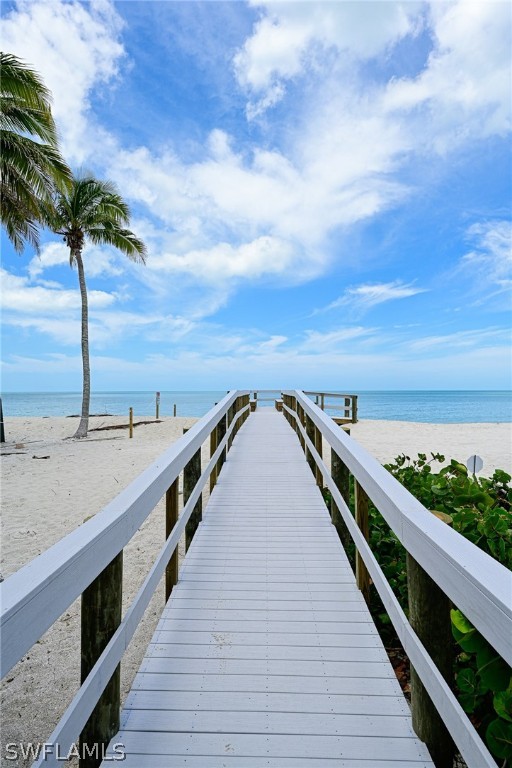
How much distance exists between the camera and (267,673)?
6.77 feet

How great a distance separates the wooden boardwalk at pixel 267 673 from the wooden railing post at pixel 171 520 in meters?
0.08

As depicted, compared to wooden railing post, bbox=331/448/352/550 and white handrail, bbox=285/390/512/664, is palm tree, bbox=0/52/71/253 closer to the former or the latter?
wooden railing post, bbox=331/448/352/550

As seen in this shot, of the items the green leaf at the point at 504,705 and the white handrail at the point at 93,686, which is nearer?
the white handrail at the point at 93,686

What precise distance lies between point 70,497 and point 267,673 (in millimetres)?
6462

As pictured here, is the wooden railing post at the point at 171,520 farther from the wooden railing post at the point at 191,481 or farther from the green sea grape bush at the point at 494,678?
the green sea grape bush at the point at 494,678

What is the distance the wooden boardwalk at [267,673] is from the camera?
5.41ft

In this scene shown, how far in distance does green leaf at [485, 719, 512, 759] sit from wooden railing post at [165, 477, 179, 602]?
6.08 feet

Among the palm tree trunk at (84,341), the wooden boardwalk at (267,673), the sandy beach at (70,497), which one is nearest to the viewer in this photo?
the wooden boardwalk at (267,673)

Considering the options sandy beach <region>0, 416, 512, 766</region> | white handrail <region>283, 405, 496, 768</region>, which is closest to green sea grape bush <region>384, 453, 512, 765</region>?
white handrail <region>283, 405, 496, 768</region>

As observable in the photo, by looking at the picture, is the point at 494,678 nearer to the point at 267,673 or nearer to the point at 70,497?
the point at 267,673

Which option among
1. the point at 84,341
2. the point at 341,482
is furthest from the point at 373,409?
the point at 341,482

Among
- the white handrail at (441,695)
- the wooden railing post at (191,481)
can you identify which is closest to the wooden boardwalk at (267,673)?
the wooden railing post at (191,481)

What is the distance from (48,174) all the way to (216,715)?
14.2 meters

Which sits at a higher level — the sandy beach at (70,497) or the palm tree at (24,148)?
the palm tree at (24,148)
